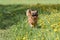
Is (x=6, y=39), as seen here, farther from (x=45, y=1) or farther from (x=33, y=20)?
(x=45, y=1)

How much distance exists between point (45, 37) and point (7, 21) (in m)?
5.46

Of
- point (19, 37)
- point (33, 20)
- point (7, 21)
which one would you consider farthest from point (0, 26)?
point (19, 37)

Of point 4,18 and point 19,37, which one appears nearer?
point 19,37

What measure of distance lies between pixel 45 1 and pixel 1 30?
11.3m

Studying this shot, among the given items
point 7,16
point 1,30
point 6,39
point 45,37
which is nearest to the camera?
point 45,37

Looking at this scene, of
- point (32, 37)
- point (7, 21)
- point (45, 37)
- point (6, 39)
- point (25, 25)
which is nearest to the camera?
point (45, 37)

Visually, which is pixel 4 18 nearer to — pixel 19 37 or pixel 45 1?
pixel 19 37

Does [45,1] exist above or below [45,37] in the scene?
below

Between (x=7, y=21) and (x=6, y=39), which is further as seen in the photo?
(x=7, y=21)

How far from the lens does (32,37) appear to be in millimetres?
8242

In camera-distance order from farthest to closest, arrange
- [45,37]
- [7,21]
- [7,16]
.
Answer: [7,16] → [7,21] → [45,37]

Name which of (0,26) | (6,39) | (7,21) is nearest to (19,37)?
(6,39)

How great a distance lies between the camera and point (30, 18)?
10.7 m

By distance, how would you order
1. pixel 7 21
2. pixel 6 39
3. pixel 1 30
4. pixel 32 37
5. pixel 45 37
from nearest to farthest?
pixel 45 37
pixel 32 37
pixel 6 39
pixel 1 30
pixel 7 21
